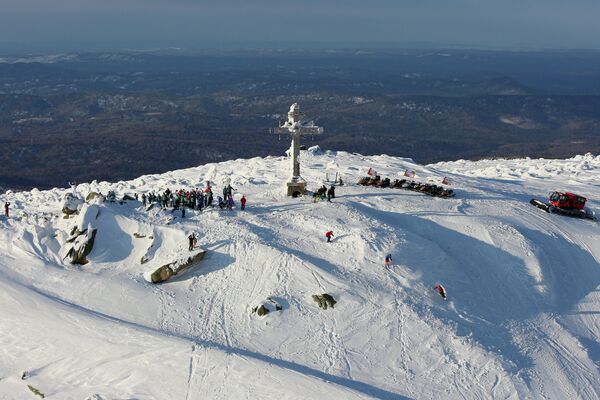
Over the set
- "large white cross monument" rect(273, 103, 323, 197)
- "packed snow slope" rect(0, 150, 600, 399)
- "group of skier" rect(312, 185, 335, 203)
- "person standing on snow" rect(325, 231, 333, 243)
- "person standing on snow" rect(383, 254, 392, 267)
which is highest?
"large white cross monument" rect(273, 103, 323, 197)

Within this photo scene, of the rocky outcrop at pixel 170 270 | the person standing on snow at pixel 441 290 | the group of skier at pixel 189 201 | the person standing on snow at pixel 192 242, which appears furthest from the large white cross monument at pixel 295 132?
the person standing on snow at pixel 441 290

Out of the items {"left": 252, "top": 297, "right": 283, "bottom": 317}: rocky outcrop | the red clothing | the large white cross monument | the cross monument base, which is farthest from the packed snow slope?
the large white cross monument

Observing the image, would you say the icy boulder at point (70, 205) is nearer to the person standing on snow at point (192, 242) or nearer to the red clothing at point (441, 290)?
the person standing on snow at point (192, 242)

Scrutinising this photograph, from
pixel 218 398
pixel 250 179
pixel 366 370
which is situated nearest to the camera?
pixel 218 398

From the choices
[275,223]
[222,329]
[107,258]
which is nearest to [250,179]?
[275,223]

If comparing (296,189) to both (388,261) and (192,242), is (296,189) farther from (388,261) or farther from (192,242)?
(388,261)

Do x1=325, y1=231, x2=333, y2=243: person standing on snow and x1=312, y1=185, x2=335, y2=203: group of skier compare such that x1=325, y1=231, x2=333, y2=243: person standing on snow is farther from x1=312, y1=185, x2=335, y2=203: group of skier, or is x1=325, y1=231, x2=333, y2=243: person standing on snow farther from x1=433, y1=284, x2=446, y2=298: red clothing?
x1=433, y1=284, x2=446, y2=298: red clothing

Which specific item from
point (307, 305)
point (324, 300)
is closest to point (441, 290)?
point (324, 300)

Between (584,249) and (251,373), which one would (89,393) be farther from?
(584,249)
